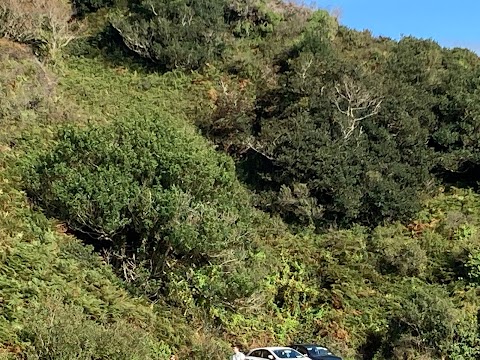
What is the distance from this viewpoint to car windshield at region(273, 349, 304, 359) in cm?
2128

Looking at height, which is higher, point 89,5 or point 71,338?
point 89,5

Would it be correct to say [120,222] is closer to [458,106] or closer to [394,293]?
[394,293]

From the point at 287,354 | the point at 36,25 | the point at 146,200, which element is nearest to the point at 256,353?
the point at 287,354

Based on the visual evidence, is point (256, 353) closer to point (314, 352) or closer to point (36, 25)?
point (314, 352)

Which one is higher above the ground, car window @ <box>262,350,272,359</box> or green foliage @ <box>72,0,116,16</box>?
green foliage @ <box>72,0,116,16</box>

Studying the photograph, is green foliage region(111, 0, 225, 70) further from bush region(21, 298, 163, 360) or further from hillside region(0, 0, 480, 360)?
bush region(21, 298, 163, 360)

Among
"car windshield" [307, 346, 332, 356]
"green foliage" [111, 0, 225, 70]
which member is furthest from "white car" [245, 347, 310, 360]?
"green foliage" [111, 0, 225, 70]

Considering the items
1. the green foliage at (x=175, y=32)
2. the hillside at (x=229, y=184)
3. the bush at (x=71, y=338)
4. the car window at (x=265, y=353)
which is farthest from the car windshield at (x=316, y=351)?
the green foliage at (x=175, y=32)

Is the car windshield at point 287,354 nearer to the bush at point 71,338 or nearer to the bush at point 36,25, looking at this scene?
the bush at point 71,338

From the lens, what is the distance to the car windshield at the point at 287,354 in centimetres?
Result: 2128

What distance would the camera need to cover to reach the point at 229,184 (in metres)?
26.3

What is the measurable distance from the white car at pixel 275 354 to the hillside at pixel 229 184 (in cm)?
175

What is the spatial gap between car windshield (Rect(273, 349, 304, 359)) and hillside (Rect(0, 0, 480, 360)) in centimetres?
247

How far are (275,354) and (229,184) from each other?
25.0ft
